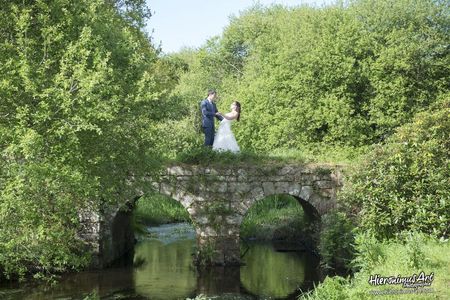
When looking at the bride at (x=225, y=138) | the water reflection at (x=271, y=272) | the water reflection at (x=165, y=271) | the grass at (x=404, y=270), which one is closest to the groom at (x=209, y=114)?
the bride at (x=225, y=138)

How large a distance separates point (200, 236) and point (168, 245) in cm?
338

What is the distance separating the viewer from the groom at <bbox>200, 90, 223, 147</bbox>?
1424 centimetres

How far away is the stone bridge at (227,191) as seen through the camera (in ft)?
46.4

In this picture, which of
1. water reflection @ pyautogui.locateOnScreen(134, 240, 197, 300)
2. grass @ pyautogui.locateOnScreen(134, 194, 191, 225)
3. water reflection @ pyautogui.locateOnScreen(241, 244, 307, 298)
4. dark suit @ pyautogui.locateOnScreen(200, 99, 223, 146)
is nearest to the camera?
water reflection @ pyautogui.locateOnScreen(134, 240, 197, 300)

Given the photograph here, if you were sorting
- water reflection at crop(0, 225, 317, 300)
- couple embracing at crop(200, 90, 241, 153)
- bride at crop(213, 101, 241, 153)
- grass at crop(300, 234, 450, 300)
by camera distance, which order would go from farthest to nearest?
bride at crop(213, 101, 241, 153) < couple embracing at crop(200, 90, 241, 153) < water reflection at crop(0, 225, 317, 300) < grass at crop(300, 234, 450, 300)

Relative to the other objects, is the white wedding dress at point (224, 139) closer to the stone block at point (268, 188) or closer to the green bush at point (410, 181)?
the stone block at point (268, 188)

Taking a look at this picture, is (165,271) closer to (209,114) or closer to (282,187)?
(282,187)

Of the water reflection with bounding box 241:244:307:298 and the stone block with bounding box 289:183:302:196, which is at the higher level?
the stone block with bounding box 289:183:302:196

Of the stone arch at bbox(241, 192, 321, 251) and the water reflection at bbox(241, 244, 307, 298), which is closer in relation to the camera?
the water reflection at bbox(241, 244, 307, 298)

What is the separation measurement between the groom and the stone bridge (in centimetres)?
129

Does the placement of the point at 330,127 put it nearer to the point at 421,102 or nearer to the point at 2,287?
the point at 421,102

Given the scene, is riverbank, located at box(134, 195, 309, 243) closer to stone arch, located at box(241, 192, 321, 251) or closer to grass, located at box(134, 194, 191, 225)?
grass, located at box(134, 194, 191, 225)

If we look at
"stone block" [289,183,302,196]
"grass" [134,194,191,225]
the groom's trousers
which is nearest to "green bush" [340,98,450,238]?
"stone block" [289,183,302,196]

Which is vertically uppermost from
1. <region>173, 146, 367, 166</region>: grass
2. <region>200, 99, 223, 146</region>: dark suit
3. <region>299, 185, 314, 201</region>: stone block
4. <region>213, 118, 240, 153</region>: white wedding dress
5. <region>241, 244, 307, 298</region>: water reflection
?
<region>200, 99, 223, 146</region>: dark suit
